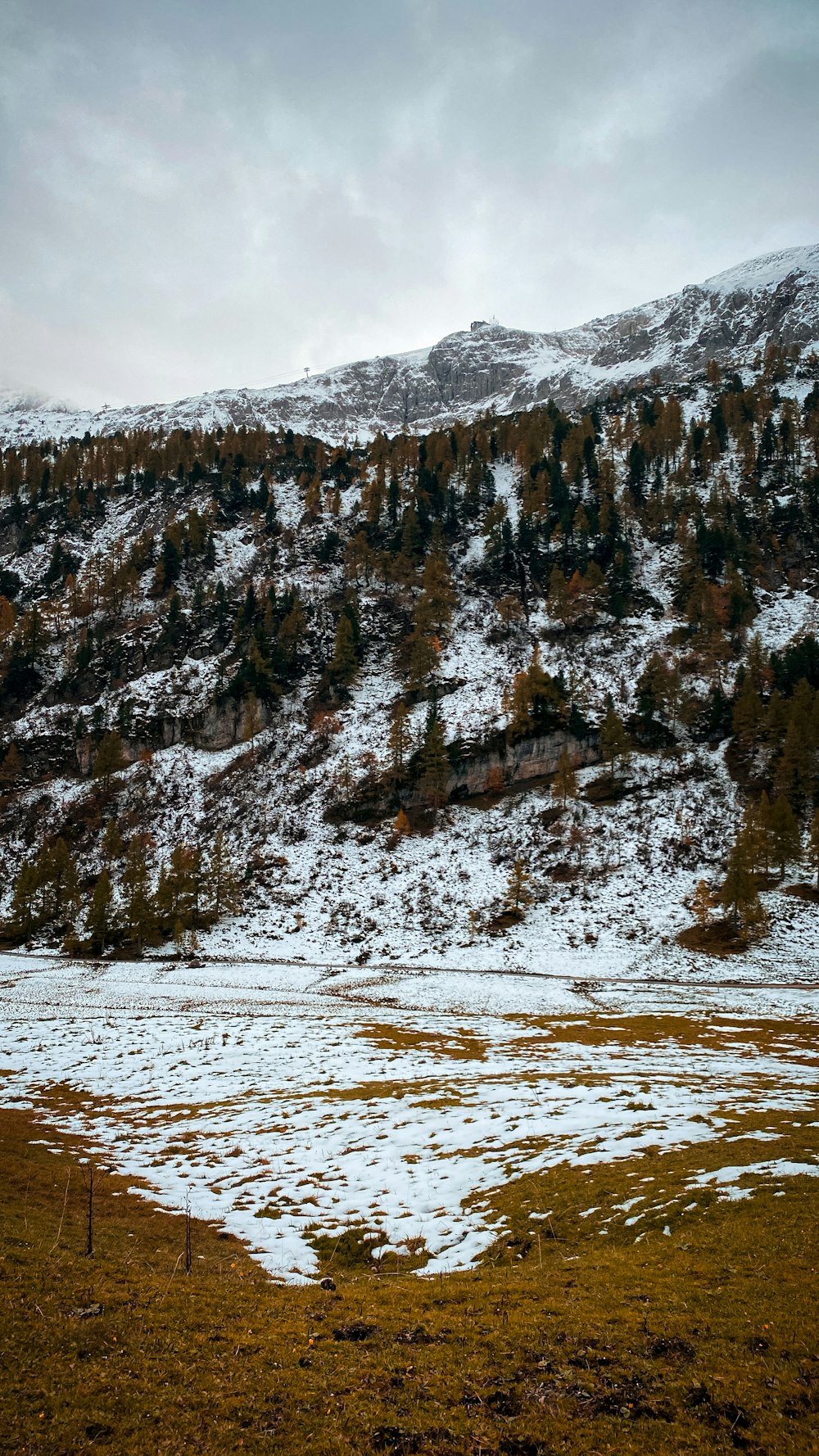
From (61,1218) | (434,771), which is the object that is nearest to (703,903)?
(434,771)

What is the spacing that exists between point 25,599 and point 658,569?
404 feet

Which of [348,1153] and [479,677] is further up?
[479,677]

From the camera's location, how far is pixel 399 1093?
19719 millimetres

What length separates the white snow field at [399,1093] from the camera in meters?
12.5

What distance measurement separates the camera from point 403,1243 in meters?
11.2

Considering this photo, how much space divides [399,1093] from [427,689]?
75.6 meters

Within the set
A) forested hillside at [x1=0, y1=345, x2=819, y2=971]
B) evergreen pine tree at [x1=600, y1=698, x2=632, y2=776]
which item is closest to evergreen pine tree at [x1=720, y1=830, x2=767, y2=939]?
forested hillside at [x1=0, y1=345, x2=819, y2=971]

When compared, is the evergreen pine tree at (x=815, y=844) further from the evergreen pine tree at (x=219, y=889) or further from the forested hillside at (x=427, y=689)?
the evergreen pine tree at (x=219, y=889)

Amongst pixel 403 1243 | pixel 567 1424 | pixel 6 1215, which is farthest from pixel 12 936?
pixel 567 1424

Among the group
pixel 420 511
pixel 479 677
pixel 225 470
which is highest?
pixel 225 470

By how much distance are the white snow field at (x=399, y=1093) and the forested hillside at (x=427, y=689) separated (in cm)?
1824

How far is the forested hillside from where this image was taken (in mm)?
62000

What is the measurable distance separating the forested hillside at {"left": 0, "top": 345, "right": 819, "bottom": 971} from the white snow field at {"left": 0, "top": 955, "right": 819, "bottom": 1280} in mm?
18244

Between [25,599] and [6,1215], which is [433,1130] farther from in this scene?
[25,599]
